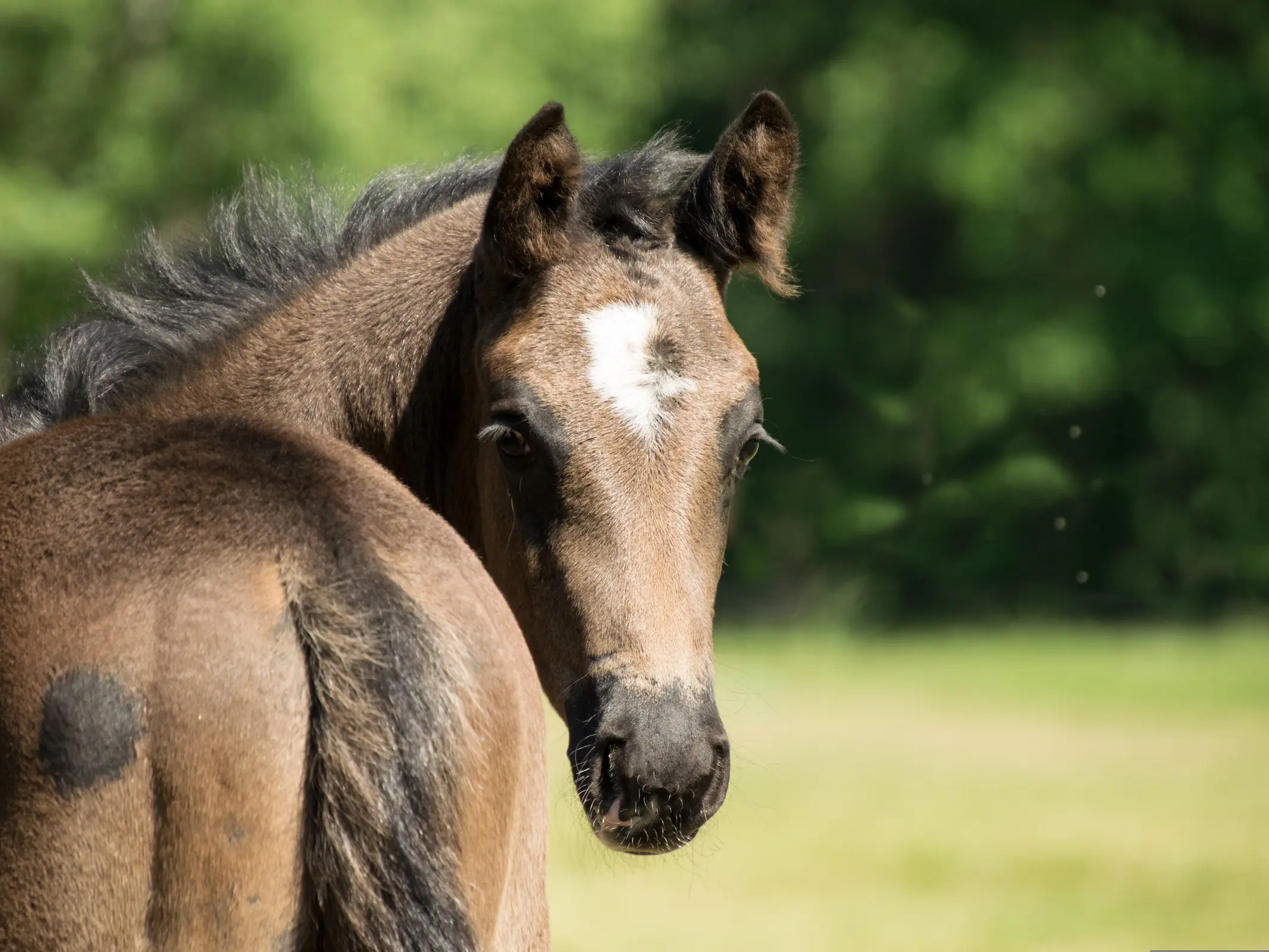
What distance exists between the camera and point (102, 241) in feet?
40.4

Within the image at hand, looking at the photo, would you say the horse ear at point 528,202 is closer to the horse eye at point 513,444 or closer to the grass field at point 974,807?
the horse eye at point 513,444

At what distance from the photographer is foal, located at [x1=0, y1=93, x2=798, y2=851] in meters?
2.37

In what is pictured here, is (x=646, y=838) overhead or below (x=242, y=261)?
below

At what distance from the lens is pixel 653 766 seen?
7.23ft

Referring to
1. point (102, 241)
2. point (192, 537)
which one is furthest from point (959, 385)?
point (192, 537)

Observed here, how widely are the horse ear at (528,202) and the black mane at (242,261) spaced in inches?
4.3

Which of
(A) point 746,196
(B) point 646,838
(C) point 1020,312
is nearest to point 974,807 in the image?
(C) point 1020,312

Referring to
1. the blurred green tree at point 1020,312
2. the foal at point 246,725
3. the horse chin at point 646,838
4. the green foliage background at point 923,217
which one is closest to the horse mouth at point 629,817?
the horse chin at point 646,838

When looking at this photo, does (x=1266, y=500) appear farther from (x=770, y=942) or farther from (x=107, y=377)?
(x=107, y=377)

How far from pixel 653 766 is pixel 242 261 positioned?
5.54ft

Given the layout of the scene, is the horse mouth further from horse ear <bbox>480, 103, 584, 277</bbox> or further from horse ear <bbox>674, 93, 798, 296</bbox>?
horse ear <bbox>674, 93, 798, 296</bbox>

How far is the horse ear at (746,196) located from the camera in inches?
118

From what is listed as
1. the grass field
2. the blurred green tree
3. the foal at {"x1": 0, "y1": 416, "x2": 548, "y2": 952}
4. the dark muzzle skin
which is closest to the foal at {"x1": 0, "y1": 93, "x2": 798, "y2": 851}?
the dark muzzle skin

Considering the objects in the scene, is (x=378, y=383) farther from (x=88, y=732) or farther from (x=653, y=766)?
(x=88, y=732)
